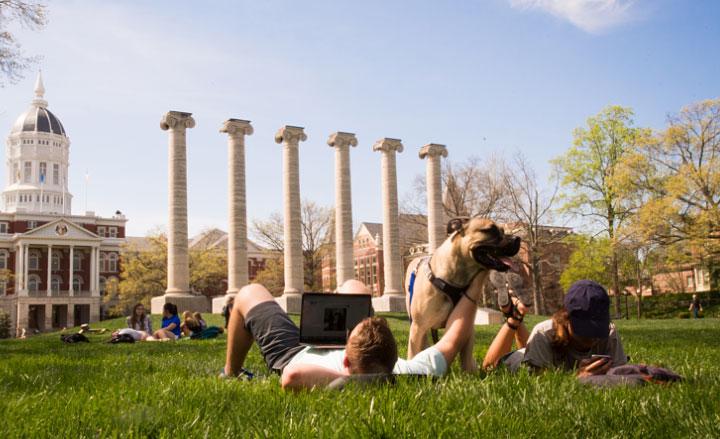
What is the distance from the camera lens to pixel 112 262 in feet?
321

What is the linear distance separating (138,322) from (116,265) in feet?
271

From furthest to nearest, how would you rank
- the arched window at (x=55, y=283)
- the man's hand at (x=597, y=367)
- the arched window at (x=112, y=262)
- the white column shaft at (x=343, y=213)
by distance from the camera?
the arched window at (x=112, y=262) → the arched window at (x=55, y=283) → the white column shaft at (x=343, y=213) → the man's hand at (x=597, y=367)

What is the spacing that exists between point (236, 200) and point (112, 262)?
6168 cm

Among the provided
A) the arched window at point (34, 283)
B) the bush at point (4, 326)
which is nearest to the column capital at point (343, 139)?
the bush at point (4, 326)

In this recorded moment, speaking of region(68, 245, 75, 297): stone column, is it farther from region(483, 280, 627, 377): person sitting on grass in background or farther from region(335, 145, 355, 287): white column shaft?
region(483, 280, 627, 377): person sitting on grass in background

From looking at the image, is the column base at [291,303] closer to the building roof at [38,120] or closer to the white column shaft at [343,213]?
the white column shaft at [343,213]

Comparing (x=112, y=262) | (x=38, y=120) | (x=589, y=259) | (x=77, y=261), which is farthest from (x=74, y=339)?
(x=38, y=120)

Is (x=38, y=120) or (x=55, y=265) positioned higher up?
(x=38, y=120)

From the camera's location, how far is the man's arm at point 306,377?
5039 mm

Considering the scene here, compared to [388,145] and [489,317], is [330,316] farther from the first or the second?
[388,145]

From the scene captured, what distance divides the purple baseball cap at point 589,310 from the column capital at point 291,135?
41798mm

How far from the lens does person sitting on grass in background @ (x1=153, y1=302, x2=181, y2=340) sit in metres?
19.1

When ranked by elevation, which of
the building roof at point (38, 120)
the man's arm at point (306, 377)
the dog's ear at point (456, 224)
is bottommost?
the man's arm at point (306, 377)

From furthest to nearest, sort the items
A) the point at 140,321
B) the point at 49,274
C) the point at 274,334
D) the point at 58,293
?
the point at 58,293
the point at 49,274
the point at 140,321
the point at 274,334
